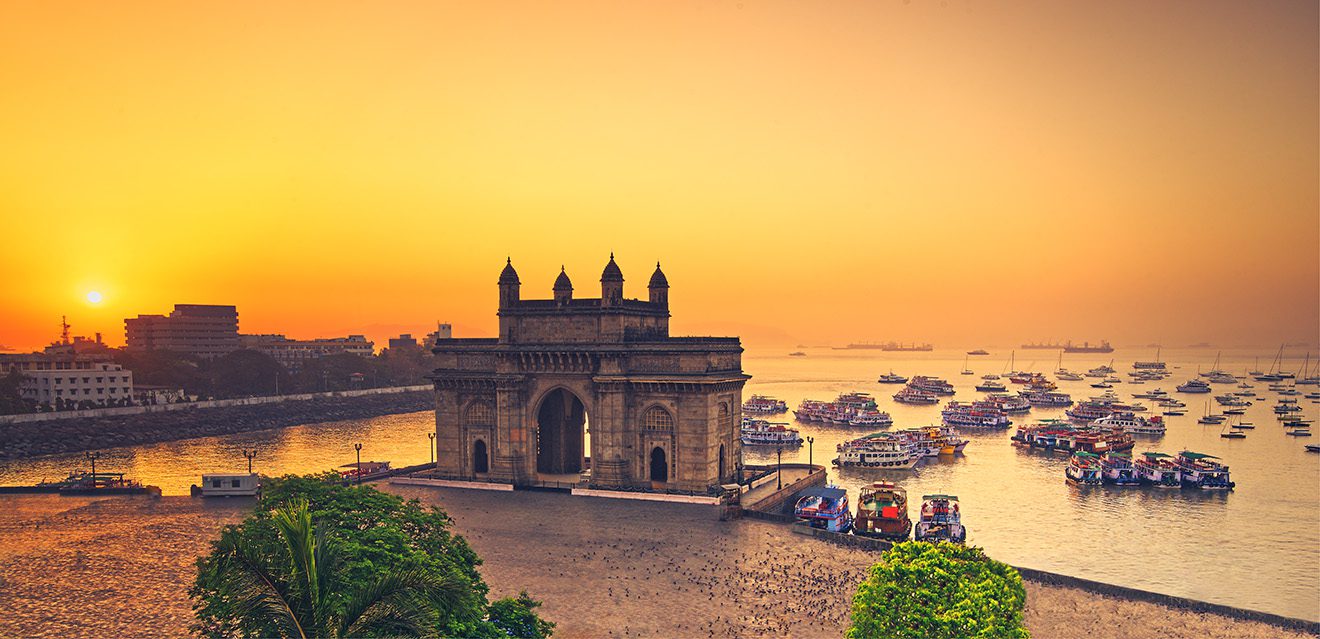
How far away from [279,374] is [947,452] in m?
136

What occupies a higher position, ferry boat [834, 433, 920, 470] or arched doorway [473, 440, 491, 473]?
arched doorway [473, 440, 491, 473]

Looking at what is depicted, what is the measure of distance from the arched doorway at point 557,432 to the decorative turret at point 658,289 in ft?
32.9

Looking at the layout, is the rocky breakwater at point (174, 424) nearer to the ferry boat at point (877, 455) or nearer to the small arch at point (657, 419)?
the small arch at point (657, 419)

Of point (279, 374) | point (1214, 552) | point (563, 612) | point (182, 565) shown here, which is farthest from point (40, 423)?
point (1214, 552)

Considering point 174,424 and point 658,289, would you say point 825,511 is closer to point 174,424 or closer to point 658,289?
point 658,289

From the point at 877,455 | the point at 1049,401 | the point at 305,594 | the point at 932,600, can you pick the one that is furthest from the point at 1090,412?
the point at 305,594

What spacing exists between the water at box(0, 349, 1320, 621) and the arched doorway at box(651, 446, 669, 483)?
22876 mm

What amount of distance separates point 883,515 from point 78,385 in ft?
453

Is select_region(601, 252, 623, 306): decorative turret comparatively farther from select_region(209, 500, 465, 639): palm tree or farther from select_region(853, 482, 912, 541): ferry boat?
select_region(209, 500, 465, 639): palm tree

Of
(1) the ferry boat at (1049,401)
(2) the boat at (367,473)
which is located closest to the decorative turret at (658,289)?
(2) the boat at (367,473)

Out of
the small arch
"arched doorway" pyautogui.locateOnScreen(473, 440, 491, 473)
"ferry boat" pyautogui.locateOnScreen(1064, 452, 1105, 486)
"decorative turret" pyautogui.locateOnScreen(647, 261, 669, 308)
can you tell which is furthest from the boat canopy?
"ferry boat" pyautogui.locateOnScreen(1064, 452, 1105, 486)

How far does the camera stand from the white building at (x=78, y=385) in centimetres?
13525

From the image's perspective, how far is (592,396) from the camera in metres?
61.1

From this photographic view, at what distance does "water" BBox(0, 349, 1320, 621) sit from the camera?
5338 cm
